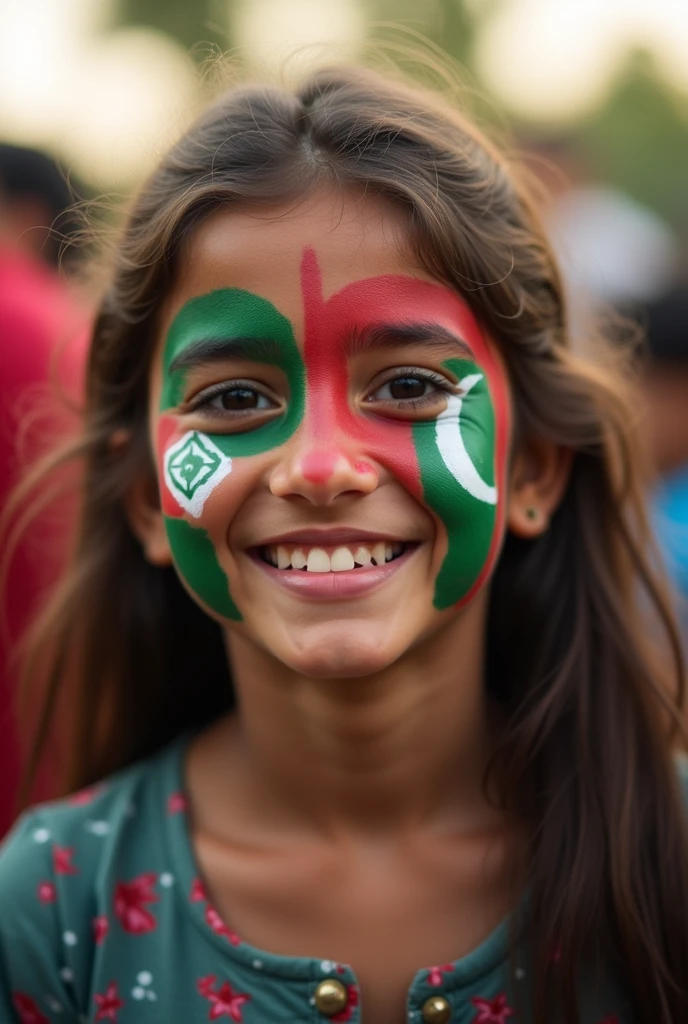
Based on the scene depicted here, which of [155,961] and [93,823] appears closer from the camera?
[155,961]

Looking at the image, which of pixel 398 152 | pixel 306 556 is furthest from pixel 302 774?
pixel 398 152

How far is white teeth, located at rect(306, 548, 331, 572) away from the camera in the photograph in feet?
6.04

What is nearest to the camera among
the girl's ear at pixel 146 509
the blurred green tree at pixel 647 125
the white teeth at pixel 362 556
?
the white teeth at pixel 362 556

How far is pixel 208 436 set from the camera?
1918mm

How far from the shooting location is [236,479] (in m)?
1.86

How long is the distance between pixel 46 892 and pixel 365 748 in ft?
1.96

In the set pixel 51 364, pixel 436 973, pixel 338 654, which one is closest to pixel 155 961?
pixel 436 973

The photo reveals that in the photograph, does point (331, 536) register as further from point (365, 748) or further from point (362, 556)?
point (365, 748)

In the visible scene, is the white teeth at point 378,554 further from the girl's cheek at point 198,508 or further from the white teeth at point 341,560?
the girl's cheek at point 198,508

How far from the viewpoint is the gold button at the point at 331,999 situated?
1858mm

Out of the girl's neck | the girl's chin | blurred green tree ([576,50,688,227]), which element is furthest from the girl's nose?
blurred green tree ([576,50,688,227])

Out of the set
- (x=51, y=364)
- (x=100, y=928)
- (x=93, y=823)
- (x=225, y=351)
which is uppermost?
(x=51, y=364)

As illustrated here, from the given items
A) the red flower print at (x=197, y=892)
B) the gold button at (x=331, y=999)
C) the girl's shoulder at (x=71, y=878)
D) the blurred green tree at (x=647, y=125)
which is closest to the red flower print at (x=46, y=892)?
the girl's shoulder at (x=71, y=878)

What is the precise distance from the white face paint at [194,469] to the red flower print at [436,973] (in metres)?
0.82
